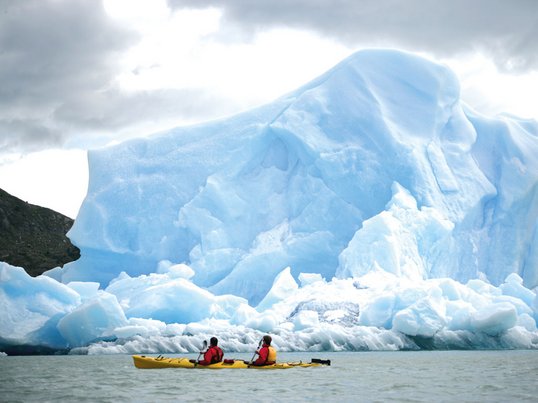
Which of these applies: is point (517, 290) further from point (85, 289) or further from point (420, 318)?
point (85, 289)

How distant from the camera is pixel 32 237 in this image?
5019cm

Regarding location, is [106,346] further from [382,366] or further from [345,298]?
[382,366]

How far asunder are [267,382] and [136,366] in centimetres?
424

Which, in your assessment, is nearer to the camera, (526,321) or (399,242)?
(526,321)

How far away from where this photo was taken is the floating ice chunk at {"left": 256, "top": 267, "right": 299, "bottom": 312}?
960 inches

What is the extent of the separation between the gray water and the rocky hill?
97.2 feet

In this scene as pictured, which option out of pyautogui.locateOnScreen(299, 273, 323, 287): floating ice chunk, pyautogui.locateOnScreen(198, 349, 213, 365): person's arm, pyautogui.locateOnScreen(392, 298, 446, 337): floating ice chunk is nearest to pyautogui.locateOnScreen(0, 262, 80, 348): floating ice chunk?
pyautogui.locateOnScreen(299, 273, 323, 287): floating ice chunk

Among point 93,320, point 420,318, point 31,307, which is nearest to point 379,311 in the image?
point 420,318

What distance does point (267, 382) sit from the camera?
13.3 metres

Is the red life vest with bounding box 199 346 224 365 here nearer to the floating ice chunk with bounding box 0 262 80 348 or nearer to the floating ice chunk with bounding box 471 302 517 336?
the floating ice chunk with bounding box 0 262 80 348

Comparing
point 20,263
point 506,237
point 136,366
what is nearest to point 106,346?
point 136,366

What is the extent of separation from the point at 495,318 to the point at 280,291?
6.06 metres

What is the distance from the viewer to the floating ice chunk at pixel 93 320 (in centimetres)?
2142

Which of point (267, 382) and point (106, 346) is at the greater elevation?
point (106, 346)
